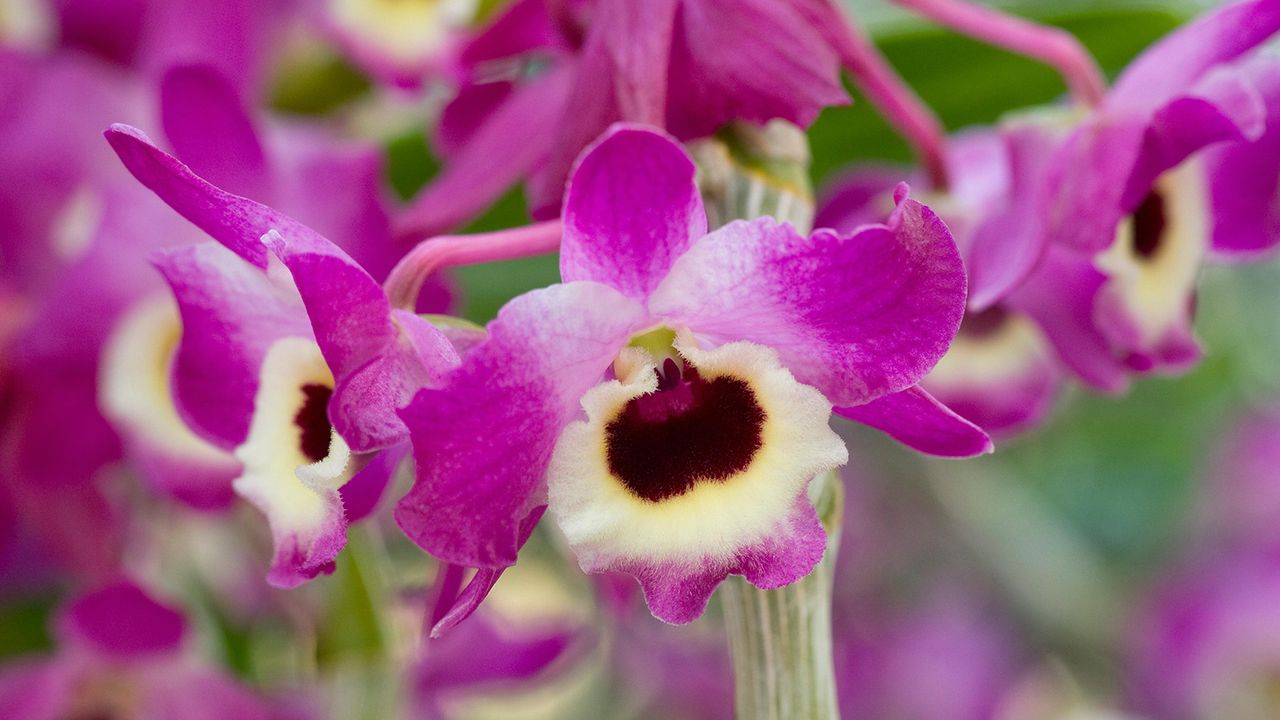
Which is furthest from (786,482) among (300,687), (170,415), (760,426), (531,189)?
(300,687)

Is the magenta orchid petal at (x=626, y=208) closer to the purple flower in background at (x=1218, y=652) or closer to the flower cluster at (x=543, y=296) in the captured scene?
the flower cluster at (x=543, y=296)

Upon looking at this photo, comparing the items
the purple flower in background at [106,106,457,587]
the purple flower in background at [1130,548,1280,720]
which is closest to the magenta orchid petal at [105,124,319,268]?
the purple flower in background at [106,106,457,587]

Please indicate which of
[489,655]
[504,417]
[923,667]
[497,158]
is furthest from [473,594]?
[923,667]

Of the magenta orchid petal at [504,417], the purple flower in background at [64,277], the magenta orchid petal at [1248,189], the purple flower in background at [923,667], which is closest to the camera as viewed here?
the magenta orchid petal at [504,417]

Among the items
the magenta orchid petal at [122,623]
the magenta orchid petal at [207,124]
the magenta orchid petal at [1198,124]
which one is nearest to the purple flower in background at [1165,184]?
the magenta orchid petal at [1198,124]

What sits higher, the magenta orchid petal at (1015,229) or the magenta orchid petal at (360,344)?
the magenta orchid petal at (360,344)

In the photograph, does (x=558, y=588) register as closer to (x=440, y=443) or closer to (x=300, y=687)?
(x=300, y=687)

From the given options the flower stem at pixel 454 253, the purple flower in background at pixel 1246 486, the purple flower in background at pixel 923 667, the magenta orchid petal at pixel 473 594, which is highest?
the flower stem at pixel 454 253
